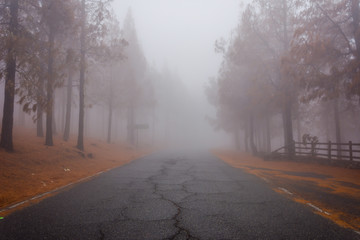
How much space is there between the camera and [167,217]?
3758 mm

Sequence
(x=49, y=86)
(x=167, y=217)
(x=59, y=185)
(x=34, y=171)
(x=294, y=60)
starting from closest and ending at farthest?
1. (x=167, y=217)
2. (x=59, y=185)
3. (x=34, y=171)
4. (x=49, y=86)
5. (x=294, y=60)

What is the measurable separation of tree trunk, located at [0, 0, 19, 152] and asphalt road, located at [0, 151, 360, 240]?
5.41 meters

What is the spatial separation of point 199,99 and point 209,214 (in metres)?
92.7

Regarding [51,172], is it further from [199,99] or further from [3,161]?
[199,99]

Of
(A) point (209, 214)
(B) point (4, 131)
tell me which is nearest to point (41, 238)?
(A) point (209, 214)

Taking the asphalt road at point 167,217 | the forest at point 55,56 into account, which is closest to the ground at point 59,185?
the asphalt road at point 167,217

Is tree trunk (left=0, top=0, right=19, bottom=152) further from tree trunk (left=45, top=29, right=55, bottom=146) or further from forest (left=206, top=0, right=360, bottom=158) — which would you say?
forest (left=206, top=0, right=360, bottom=158)

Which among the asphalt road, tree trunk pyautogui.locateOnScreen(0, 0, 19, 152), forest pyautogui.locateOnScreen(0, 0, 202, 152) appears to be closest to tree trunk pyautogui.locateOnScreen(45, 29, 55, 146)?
forest pyautogui.locateOnScreen(0, 0, 202, 152)

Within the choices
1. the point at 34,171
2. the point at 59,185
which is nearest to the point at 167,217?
the point at 59,185

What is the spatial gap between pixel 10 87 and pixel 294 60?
13.3 metres

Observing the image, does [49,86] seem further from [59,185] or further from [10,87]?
[59,185]

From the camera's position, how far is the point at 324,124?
2358 centimetres

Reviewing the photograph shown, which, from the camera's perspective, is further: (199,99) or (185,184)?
(199,99)

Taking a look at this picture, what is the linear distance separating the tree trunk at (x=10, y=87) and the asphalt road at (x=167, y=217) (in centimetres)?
541
